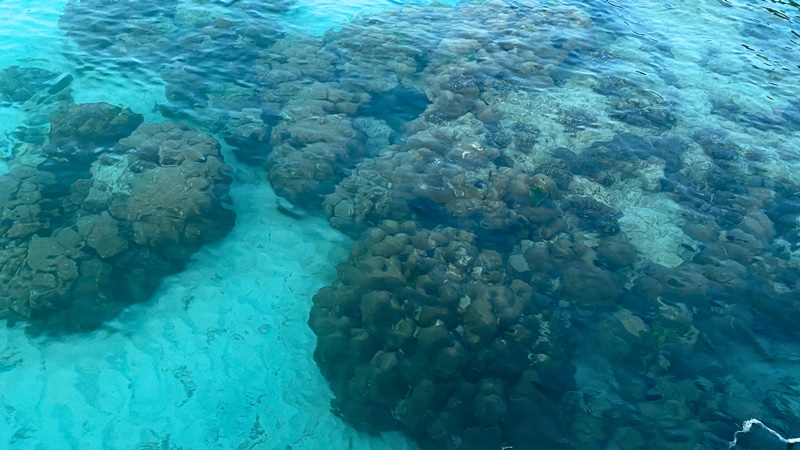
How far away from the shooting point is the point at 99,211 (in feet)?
32.0

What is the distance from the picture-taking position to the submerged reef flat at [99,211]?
27.8ft

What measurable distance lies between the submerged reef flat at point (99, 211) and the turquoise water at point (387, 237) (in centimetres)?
5

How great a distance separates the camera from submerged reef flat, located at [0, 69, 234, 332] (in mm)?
8469

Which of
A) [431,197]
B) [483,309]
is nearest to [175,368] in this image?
[483,309]

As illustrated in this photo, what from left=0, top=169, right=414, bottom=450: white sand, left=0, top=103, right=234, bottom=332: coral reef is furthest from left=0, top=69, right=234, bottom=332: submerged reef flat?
left=0, top=169, right=414, bottom=450: white sand

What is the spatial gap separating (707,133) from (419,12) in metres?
9.64

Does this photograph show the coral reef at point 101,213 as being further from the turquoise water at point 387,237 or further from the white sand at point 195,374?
the white sand at point 195,374

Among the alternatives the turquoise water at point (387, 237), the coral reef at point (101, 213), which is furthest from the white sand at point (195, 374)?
the coral reef at point (101, 213)

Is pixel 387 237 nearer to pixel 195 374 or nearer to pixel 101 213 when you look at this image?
pixel 195 374

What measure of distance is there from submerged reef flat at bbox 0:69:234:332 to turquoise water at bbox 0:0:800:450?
0.05m

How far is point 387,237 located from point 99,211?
5.67 m

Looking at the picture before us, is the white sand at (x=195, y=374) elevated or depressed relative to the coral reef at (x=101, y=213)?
depressed

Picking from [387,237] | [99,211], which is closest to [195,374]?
[387,237]

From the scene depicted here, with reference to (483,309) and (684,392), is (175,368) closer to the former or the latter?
(483,309)
